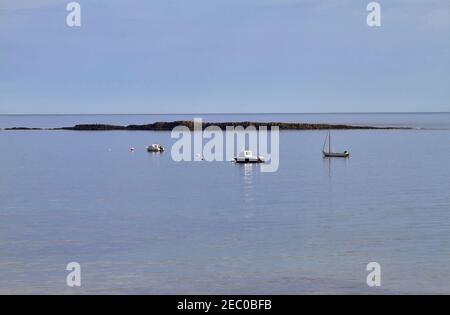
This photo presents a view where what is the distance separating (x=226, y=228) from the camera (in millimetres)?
30312

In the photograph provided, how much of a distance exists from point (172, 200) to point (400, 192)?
11801 millimetres

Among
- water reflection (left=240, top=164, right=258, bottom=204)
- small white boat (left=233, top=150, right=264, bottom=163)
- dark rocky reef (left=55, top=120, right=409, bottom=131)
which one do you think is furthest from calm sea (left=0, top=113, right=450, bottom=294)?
dark rocky reef (left=55, top=120, right=409, bottom=131)

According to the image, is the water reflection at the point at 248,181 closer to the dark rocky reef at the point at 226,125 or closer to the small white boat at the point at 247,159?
the small white boat at the point at 247,159

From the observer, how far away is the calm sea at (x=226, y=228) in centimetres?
2111

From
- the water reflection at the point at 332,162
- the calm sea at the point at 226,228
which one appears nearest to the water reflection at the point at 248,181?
the calm sea at the point at 226,228

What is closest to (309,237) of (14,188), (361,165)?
(14,188)

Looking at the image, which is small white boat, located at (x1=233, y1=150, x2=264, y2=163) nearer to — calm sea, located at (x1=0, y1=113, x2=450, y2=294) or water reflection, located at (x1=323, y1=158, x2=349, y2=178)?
calm sea, located at (x1=0, y1=113, x2=450, y2=294)

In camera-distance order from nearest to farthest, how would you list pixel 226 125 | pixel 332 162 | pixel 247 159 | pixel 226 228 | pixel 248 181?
pixel 226 228
pixel 248 181
pixel 247 159
pixel 332 162
pixel 226 125

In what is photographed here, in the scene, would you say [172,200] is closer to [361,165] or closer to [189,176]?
[189,176]

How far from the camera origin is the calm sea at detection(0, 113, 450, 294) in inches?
831

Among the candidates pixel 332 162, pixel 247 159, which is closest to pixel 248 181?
pixel 247 159

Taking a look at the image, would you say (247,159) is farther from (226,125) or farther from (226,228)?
(226,125)

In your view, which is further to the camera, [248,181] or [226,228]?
[248,181]

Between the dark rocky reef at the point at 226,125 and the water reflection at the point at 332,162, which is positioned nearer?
the water reflection at the point at 332,162
